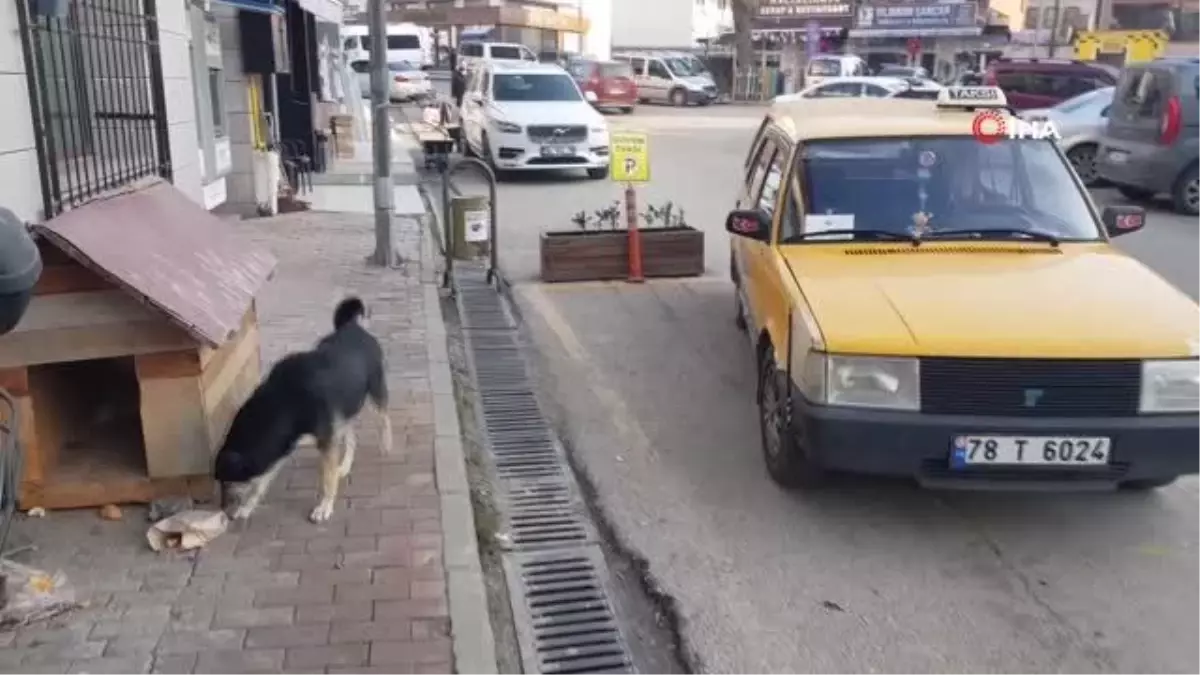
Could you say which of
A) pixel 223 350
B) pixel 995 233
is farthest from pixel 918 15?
pixel 223 350

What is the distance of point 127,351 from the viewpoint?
174 inches

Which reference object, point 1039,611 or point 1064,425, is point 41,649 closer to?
point 1039,611

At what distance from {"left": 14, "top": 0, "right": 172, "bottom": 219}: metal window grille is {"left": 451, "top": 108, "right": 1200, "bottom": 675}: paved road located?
2737 millimetres

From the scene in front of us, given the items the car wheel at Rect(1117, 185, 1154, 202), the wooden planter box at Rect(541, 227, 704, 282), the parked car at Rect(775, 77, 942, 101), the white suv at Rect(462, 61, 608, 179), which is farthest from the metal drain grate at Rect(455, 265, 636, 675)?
the parked car at Rect(775, 77, 942, 101)

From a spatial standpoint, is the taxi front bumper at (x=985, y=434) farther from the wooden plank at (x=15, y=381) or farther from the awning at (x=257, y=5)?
the awning at (x=257, y=5)

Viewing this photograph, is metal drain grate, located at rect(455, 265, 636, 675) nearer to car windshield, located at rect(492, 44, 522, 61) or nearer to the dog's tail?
the dog's tail

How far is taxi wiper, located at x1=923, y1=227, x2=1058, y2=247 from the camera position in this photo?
18.2ft

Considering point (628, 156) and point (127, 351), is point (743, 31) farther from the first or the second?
point (127, 351)

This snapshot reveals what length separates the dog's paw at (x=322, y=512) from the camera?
15.1 feet

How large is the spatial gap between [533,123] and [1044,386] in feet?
43.5

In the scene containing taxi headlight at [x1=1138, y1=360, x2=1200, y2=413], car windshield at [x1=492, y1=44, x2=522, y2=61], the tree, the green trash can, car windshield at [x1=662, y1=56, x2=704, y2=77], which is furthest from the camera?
the tree

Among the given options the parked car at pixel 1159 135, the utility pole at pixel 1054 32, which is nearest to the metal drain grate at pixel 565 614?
the parked car at pixel 1159 135

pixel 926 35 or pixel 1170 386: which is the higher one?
pixel 926 35

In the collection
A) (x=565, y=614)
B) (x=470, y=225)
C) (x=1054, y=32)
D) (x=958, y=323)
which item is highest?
(x=1054, y=32)
